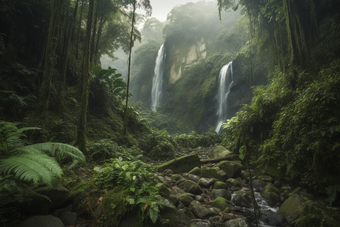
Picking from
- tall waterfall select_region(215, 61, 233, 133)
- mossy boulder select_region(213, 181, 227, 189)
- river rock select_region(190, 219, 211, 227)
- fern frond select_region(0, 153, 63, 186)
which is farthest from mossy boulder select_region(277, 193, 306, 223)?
tall waterfall select_region(215, 61, 233, 133)

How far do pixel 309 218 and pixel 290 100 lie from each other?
398 centimetres

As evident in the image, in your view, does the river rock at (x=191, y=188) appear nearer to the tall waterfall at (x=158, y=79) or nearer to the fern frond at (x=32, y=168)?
the fern frond at (x=32, y=168)

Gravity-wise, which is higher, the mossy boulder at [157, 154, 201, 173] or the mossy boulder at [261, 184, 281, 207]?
the mossy boulder at [157, 154, 201, 173]

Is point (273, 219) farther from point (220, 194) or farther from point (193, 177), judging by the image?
point (193, 177)

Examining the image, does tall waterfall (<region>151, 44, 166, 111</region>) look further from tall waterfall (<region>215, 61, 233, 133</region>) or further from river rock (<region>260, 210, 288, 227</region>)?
river rock (<region>260, 210, 288, 227</region>)

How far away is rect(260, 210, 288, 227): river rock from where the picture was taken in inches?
122

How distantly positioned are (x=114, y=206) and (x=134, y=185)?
432mm

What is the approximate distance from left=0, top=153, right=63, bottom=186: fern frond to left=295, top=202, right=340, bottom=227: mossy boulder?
3.74 metres

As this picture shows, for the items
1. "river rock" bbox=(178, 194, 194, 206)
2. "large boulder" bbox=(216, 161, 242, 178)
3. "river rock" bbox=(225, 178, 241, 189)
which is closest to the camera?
"river rock" bbox=(178, 194, 194, 206)

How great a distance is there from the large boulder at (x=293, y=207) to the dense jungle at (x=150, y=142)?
23 mm

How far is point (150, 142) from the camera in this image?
8.32 m

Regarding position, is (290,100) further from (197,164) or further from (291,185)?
(197,164)

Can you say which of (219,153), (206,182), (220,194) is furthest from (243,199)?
Result: (219,153)

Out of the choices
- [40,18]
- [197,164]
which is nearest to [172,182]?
[197,164]
